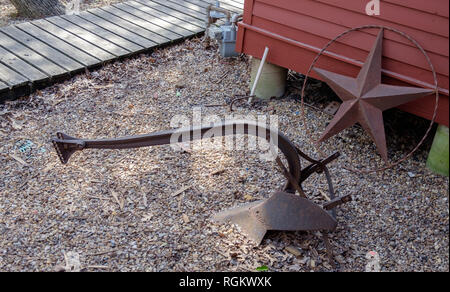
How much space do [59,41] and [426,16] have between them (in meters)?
4.09

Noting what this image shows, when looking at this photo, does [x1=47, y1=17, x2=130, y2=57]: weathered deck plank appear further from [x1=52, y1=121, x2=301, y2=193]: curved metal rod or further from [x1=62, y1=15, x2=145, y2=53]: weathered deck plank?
[x1=52, y1=121, x2=301, y2=193]: curved metal rod

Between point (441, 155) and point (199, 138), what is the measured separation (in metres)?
1.32

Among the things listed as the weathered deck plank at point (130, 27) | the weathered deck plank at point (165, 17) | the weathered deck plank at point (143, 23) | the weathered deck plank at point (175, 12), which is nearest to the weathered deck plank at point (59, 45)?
the weathered deck plank at point (130, 27)

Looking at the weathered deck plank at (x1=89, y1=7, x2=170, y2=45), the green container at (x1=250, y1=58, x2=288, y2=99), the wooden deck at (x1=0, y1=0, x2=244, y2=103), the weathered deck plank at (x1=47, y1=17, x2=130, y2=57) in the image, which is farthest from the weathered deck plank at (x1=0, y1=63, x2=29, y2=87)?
the green container at (x1=250, y1=58, x2=288, y2=99)

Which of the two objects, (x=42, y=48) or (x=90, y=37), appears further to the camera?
(x=90, y=37)

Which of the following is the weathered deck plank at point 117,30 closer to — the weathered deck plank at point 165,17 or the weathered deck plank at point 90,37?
the weathered deck plank at point 90,37

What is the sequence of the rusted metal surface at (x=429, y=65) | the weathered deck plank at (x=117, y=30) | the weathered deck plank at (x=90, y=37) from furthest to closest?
the weathered deck plank at (x=117, y=30), the weathered deck plank at (x=90, y=37), the rusted metal surface at (x=429, y=65)

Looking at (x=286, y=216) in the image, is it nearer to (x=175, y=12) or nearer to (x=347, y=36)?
(x=347, y=36)

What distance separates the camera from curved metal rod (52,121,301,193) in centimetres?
251

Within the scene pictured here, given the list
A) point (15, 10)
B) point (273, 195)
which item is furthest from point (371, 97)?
point (15, 10)

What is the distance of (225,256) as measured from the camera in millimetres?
2779

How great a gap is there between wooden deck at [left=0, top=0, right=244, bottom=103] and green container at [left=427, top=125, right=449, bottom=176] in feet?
12.7

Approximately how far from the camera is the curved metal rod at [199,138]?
2.51 meters

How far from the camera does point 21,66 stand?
185 inches
